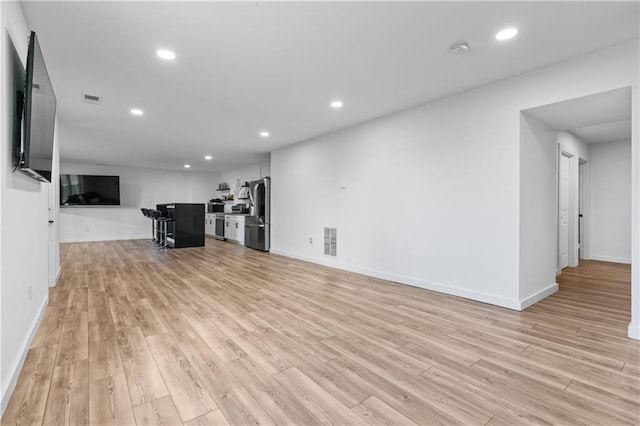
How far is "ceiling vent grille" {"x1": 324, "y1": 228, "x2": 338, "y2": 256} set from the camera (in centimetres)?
542

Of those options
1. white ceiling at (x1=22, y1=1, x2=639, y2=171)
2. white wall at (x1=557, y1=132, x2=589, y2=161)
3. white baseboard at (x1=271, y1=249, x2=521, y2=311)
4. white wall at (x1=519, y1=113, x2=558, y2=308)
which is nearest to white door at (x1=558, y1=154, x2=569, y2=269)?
white wall at (x1=557, y1=132, x2=589, y2=161)

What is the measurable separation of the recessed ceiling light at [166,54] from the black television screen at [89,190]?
8.37 meters

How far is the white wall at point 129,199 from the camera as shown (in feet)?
30.0

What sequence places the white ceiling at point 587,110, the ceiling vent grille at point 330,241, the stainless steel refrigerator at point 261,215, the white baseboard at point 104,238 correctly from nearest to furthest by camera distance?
the white ceiling at point 587,110 → the ceiling vent grille at point 330,241 → the stainless steel refrigerator at point 261,215 → the white baseboard at point 104,238

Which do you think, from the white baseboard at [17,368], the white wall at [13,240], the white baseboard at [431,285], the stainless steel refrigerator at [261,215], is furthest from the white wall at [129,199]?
the white wall at [13,240]

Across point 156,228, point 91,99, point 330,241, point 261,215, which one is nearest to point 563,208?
point 330,241

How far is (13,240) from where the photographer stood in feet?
6.08

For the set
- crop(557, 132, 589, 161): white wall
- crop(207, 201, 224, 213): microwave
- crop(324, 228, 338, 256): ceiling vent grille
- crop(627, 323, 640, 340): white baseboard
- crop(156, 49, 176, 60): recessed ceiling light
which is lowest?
crop(627, 323, 640, 340): white baseboard

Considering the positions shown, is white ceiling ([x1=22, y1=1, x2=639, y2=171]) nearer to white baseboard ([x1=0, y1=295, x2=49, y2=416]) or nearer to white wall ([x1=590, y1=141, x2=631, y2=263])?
white baseboard ([x1=0, y1=295, x2=49, y2=416])

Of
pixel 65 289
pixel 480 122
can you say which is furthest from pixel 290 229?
pixel 480 122

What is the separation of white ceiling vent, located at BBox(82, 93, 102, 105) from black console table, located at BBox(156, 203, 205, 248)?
4.12 meters

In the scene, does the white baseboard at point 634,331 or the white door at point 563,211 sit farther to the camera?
the white door at point 563,211

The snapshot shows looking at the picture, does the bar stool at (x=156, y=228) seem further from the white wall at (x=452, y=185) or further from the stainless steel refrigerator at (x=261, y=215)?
the white wall at (x=452, y=185)

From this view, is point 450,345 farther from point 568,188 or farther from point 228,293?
point 568,188
